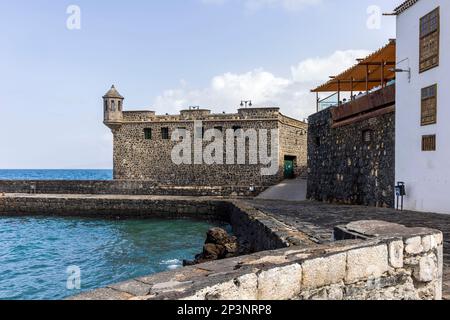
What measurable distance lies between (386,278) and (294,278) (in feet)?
3.89

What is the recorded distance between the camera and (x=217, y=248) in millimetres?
11391

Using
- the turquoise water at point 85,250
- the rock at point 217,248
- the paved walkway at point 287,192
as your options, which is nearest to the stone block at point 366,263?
the rock at point 217,248

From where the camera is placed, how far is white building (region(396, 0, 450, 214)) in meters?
10.9

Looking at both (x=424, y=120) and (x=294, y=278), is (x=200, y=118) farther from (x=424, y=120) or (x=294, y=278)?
(x=294, y=278)

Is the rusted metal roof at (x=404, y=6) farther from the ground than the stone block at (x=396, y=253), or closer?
farther from the ground

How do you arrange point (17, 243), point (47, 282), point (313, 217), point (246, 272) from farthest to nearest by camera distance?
1. point (17, 243)
2. point (313, 217)
3. point (47, 282)
4. point (246, 272)

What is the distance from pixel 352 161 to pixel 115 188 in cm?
1488

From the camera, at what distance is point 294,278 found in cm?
325

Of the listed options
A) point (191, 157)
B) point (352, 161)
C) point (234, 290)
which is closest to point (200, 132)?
point (191, 157)

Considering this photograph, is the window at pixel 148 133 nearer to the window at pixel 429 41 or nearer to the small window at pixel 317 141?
the small window at pixel 317 141

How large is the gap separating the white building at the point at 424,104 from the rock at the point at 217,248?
223 inches

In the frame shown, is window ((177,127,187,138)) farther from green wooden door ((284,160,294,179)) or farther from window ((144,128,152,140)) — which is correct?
green wooden door ((284,160,294,179))

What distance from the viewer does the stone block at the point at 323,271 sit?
11.0 feet
